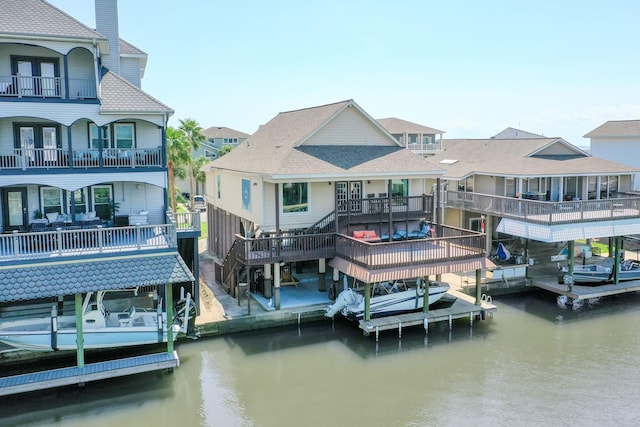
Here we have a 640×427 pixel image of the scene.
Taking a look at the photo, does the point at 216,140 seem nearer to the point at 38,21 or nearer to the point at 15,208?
the point at 15,208

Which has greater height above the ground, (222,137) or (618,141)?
(222,137)

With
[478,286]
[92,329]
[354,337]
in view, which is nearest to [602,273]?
[478,286]

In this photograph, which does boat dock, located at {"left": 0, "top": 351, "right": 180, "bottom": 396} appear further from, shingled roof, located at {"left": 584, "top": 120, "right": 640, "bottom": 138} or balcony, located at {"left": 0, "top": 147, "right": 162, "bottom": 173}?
shingled roof, located at {"left": 584, "top": 120, "right": 640, "bottom": 138}

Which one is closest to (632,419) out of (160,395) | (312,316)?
(312,316)

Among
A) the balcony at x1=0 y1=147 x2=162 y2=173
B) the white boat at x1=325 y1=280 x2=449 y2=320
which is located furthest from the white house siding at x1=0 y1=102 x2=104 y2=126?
the white boat at x1=325 y1=280 x2=449 y2=320

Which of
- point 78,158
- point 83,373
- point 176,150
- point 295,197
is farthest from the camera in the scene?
point 176,150
